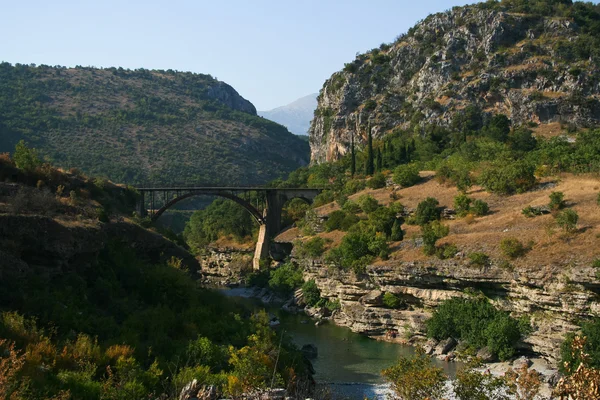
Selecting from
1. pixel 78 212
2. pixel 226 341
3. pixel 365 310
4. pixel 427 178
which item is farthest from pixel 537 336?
pixel 427 178

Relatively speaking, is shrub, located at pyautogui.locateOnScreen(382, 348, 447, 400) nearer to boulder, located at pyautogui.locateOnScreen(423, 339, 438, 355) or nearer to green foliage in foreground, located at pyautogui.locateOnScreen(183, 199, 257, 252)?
boulder, located at pyautogui.locateOnScreen(423, 339, 438, 355)

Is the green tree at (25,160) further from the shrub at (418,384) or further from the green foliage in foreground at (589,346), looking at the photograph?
the green foliage in foreground at (589,346)

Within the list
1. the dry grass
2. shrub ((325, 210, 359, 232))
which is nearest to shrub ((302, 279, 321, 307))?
the dry grass

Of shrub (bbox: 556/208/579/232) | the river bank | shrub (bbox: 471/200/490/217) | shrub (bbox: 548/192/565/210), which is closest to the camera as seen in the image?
the river bank

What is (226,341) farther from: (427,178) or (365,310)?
(427,178)

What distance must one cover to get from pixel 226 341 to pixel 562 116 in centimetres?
5878

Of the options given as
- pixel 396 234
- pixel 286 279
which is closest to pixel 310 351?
→ pixel 396 234

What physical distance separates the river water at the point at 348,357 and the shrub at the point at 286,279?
8.47 metres

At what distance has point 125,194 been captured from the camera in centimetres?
3828

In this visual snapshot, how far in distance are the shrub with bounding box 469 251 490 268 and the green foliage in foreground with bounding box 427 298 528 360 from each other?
196 cm

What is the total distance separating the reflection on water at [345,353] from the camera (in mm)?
29656

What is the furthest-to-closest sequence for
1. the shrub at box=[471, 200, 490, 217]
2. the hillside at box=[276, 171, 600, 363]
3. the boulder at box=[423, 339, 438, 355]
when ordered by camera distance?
the shrub at box=[471, 200, 490, 217], the boulder at box=[423, 339, 438, 355], the hillside at box=[276, 171, 600, 363]

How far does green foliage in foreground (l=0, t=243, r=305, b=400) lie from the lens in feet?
58.9

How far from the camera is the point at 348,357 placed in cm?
3312
